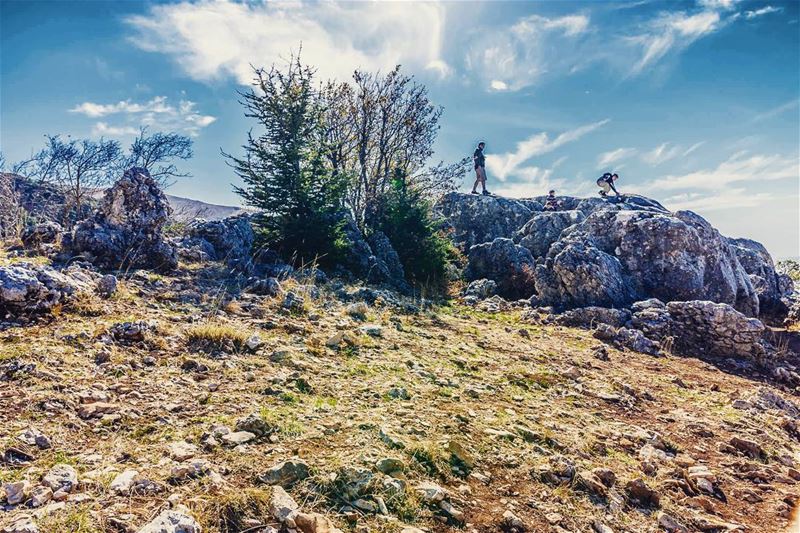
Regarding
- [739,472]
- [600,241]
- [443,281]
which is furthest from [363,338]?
[600,241]

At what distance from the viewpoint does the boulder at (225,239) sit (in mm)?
10141

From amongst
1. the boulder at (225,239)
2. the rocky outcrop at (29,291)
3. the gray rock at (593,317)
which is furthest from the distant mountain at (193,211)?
the gray rock at (593,317)

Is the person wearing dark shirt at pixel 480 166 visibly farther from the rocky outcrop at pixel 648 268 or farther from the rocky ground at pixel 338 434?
the rocky ground at pixel 338 434

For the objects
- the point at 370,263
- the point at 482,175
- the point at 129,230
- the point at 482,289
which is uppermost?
the point at 482,175

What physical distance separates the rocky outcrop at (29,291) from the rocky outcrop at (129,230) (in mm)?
2177

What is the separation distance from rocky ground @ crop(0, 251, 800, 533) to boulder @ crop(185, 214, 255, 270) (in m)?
3.57

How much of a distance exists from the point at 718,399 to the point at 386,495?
5916 mm

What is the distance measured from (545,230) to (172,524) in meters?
17.6

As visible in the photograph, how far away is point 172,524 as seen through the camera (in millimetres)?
2029

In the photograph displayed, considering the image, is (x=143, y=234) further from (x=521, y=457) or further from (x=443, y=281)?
(x=443, y=281)

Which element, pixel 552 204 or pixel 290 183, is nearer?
pixel 290 183

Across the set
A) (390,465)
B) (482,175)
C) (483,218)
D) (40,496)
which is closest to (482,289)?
(483,218)

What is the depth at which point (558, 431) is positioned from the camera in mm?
4062

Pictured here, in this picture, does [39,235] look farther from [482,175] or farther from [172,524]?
[482,175]
